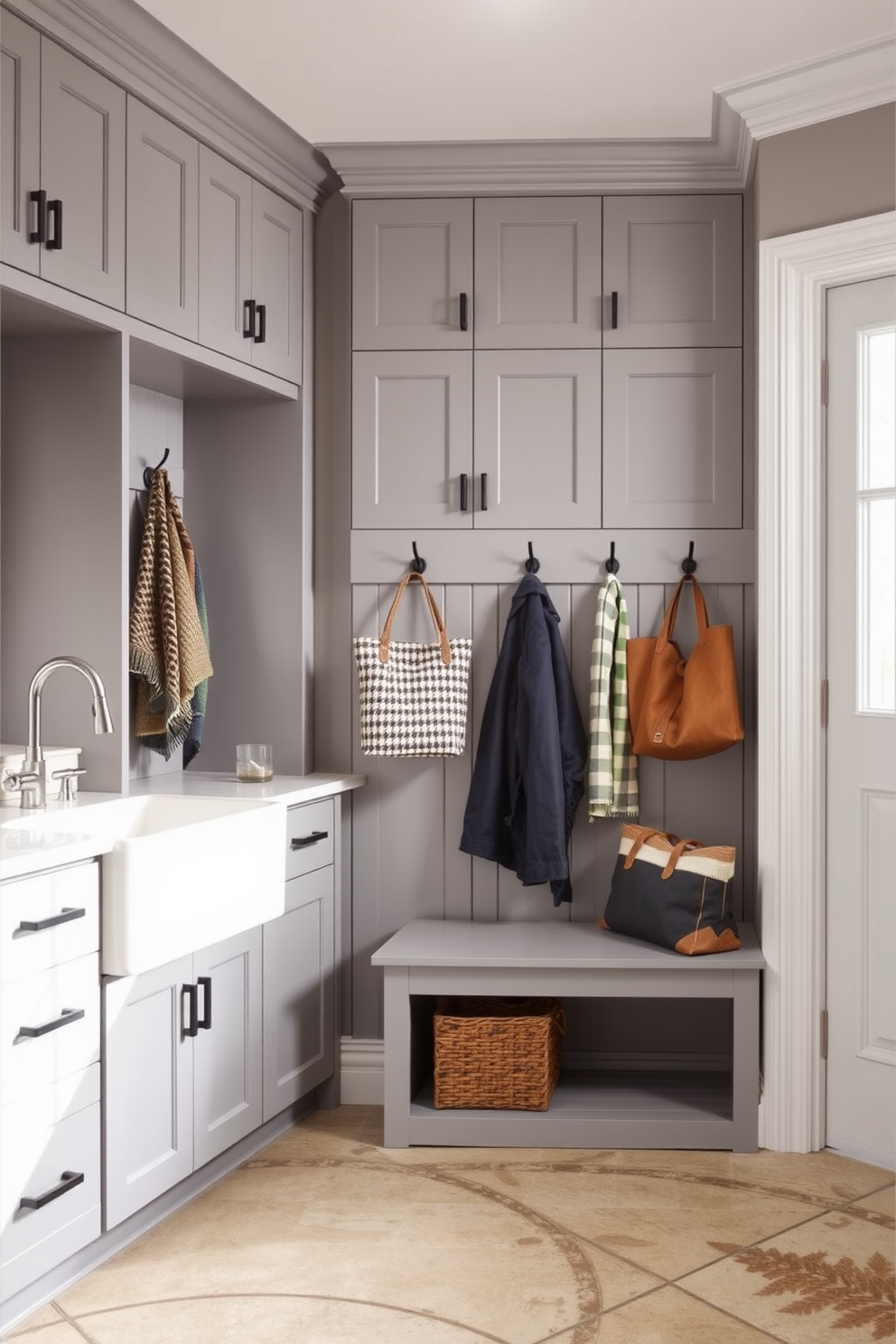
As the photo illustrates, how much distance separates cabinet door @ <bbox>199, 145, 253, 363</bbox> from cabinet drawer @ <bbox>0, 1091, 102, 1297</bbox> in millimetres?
1727

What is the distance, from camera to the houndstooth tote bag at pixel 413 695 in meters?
3.29

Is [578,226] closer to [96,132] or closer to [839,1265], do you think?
[96,132]

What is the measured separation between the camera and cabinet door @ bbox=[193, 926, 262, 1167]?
8.70ft

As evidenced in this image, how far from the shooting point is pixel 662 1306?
226 cm

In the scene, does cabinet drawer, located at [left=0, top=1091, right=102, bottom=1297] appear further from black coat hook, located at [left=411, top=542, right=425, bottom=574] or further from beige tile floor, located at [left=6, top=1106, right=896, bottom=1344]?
black coat hook, located at [left=411, top=542, right=425, bottom=574]

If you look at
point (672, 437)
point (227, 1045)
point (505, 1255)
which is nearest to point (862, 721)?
point (672, 437)

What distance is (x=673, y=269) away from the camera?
3.36m

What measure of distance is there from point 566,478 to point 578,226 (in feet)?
2.21

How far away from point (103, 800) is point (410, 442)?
1361 millimetres

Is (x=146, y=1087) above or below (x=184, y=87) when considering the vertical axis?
below

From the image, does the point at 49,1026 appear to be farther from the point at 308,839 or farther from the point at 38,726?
the point at 308,839

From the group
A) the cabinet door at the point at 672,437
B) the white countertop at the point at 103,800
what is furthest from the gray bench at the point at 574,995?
the cabinet door at the point at 672,437

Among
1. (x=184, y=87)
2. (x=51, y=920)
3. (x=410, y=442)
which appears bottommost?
(x=51, y=920)

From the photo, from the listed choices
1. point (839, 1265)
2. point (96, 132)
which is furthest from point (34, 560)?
point (839, 1265)
